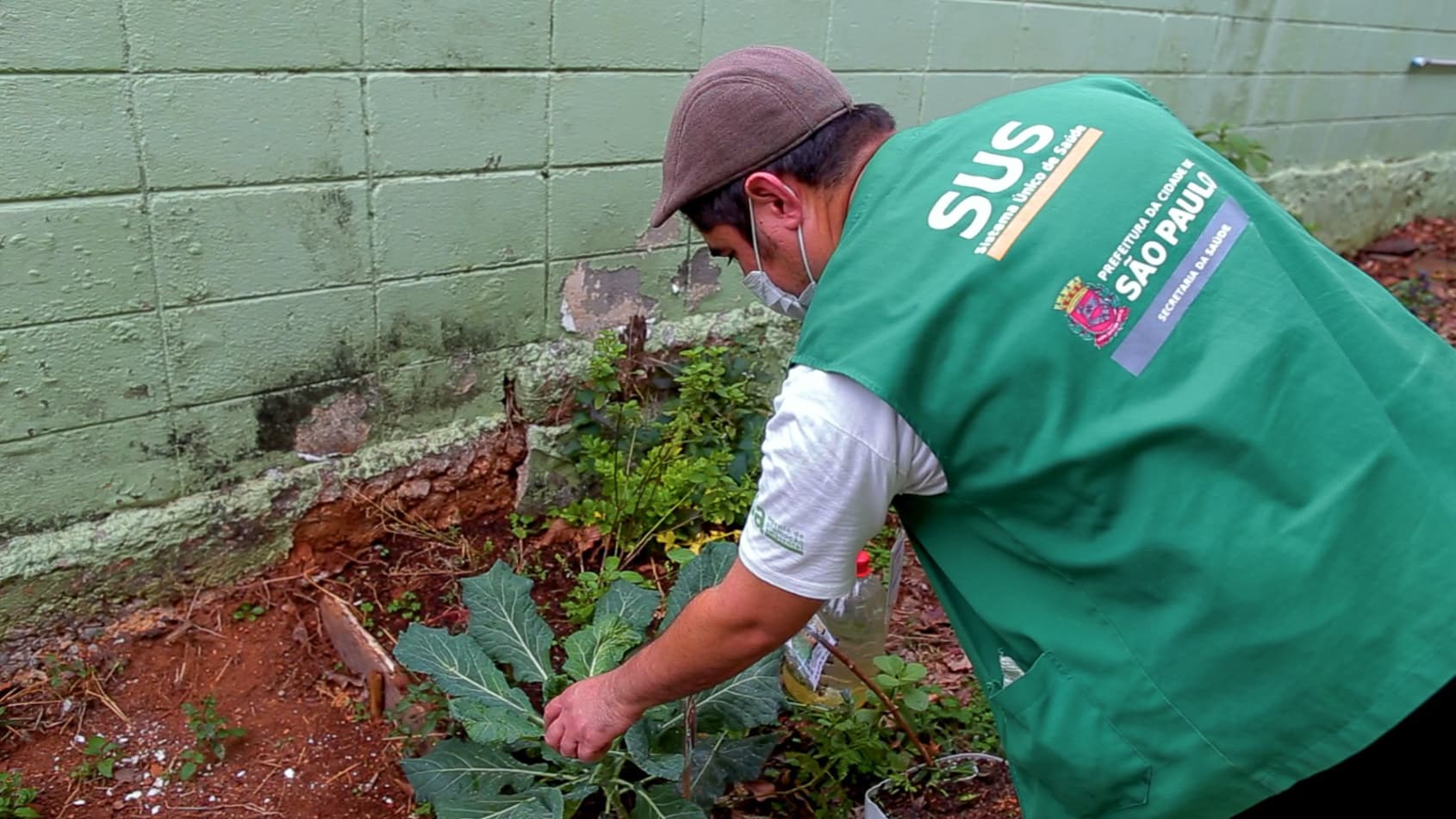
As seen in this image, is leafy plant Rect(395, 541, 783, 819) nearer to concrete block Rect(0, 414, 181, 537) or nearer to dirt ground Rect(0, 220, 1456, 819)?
dirt ground Rect(0, 220, 1456, 819)

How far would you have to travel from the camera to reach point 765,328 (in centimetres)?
368

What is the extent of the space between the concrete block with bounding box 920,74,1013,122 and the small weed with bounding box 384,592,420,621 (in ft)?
7.76

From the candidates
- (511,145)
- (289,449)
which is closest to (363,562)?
(289,449)

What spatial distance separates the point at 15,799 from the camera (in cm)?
221

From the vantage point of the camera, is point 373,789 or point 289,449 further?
point 289,449

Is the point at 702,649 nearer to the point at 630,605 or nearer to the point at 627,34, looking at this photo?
the point at 630,605

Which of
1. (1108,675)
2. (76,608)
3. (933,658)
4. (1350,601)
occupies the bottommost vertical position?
Result: (933,658)

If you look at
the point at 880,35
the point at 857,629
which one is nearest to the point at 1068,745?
the point at 857,629

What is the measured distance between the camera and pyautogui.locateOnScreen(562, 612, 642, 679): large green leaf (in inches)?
84.2

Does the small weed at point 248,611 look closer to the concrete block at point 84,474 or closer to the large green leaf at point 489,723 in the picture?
the concrete block at point 84,474

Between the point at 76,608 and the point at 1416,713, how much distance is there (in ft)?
8.94

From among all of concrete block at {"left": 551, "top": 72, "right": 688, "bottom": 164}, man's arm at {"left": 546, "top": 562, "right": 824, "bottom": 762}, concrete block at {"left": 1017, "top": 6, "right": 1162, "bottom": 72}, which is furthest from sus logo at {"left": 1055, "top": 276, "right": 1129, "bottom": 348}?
concrete block at {"left": 1017, "top": 6, "right": 1162, "bottom": 72}

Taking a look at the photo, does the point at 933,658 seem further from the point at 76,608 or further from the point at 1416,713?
the point at 76,608

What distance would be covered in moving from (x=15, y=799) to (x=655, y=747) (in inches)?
52.3
